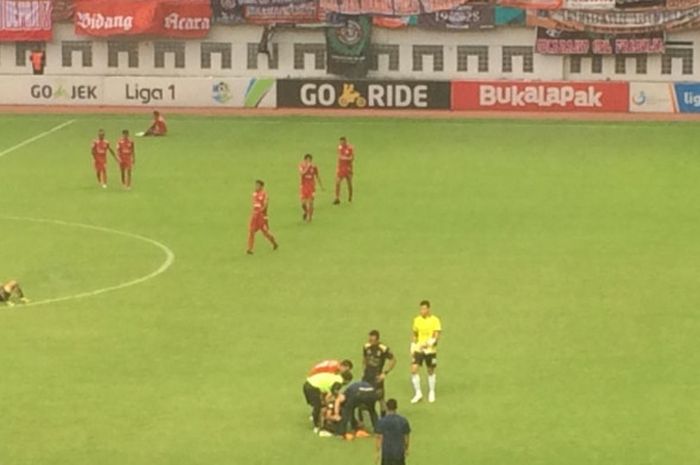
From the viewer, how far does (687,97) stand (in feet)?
288

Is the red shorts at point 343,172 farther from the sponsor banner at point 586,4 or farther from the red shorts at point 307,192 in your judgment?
the sponsor banner at point 586,4

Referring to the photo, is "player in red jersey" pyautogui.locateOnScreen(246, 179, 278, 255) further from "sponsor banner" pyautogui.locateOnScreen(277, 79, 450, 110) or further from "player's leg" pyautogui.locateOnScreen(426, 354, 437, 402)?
"sponsor banner" pyautogui.locateOnScreen(277, 79, 450, 110)

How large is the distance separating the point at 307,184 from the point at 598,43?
4456 centimetres

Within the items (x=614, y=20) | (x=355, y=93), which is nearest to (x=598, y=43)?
(x=614, y=20)

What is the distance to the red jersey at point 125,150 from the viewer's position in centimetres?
6066

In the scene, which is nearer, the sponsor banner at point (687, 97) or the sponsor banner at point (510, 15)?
the sponsor banner at point (687, 97)

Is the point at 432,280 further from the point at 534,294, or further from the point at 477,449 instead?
the point at 477,449

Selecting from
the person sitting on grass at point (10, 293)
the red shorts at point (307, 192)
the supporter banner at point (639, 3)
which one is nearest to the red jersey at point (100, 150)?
the red shorts at point (307, 192)

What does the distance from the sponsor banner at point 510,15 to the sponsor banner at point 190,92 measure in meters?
13.7

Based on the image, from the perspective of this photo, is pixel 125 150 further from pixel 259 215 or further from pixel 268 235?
pixel 259 215

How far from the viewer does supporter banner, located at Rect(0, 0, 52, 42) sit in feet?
326

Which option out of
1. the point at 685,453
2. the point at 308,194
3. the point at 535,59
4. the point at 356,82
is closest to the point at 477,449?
the point at 685,453

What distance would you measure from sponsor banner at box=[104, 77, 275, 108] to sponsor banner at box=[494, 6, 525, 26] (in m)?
13.7

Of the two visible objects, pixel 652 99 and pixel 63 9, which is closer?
pixel 652 99
